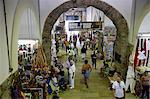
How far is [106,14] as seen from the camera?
36.2 feet

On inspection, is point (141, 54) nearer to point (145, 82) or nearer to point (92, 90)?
point (145, 82)

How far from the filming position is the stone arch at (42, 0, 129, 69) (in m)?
10.8

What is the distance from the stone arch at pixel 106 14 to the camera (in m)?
10.8

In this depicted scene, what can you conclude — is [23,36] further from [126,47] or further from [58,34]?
[58,34]

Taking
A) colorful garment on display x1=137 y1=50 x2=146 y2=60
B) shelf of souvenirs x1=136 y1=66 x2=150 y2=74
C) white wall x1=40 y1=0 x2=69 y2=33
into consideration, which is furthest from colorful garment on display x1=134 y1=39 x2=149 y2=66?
white wall x1=40 y1=0 x2=69 y2=33

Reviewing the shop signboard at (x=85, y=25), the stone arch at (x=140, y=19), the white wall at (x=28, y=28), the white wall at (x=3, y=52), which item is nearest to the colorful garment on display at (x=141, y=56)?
the stone arch at (x=140, y=19)

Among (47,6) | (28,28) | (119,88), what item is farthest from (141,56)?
(28,28)

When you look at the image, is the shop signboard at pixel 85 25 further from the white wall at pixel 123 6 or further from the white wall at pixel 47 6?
the white wall at pixel 47 6

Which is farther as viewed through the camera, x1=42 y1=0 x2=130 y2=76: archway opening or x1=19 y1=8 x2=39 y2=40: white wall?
x1=42 y1=0 x2=130 y2=76: archway opening

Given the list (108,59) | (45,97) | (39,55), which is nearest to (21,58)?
(39,55)

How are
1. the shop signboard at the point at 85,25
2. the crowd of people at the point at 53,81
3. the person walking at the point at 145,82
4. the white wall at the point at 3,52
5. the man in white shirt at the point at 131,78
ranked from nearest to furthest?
the white wall at the point at 3,52 → the crowd of people at the point at 53,81 → the person walking at the point at 145,82 → the man in white shirt at the point at 131,78 → the shop signboard at the point at 85,25

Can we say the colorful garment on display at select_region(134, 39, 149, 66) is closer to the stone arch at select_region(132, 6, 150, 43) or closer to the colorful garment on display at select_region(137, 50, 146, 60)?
the colorful garment on display at select_region(137, 50, 146, 60)

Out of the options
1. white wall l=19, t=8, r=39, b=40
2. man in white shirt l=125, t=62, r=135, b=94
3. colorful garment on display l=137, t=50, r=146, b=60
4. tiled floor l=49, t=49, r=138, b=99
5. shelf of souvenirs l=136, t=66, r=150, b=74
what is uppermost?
white wall l=19, t=8, r=39, b=40

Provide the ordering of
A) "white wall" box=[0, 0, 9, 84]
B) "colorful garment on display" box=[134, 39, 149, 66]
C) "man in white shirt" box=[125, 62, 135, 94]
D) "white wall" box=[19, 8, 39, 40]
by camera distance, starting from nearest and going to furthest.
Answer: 1. "white wall" box=[0, 0, 9, 84]
2. "colorful garment on display" box=[134, 39, 149, 66]
3. "man in white shirt" box=[125, 62, 135, 94]
4. "white wall" box=[19, 8, 39, 40]
